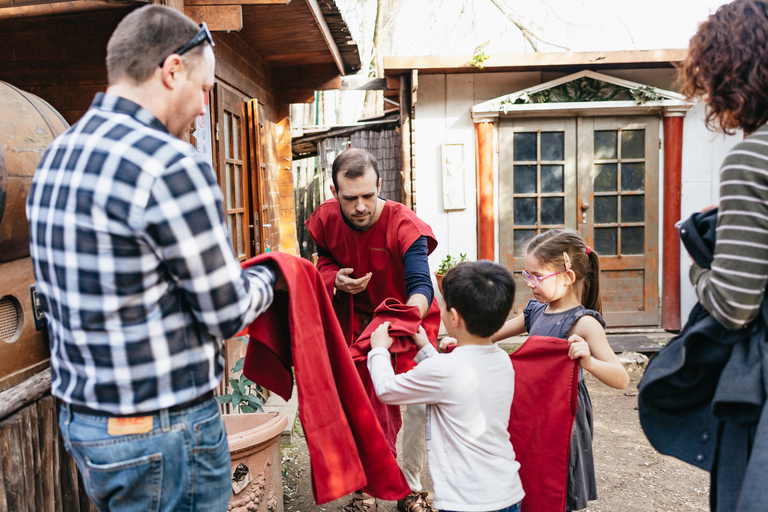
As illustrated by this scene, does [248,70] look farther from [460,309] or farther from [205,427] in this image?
[205,427]

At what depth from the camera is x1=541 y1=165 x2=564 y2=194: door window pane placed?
24.5 feet

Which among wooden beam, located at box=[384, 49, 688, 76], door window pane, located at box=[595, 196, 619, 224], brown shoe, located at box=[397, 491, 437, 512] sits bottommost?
brown shoe, located at box=[397, 491, 437, 512]

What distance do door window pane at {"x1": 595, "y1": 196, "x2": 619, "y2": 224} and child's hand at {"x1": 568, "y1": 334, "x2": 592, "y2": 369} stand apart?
5.53 meters

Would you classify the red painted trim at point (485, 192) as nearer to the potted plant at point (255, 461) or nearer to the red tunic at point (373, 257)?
the red tunic at point (373, 257)

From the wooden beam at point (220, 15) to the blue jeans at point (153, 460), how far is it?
2926 mm

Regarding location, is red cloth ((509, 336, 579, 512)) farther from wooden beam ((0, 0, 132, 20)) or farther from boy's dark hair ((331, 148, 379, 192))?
wooden beam ((0, 0, 132, 20))

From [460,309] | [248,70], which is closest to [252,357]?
[460,309]

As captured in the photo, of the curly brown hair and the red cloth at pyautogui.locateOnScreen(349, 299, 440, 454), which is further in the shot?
the red cloth at pyautogui.locateOnScreen(349, 299, 440, 454)

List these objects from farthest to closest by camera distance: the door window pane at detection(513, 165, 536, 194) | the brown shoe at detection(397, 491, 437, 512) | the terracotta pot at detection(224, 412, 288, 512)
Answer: the door window pane at detection(513, 165, 536, 194), the brown shoe at detection(397, 491, 437, 512), the terracotta pot at detection(224, 412, 288, 512)

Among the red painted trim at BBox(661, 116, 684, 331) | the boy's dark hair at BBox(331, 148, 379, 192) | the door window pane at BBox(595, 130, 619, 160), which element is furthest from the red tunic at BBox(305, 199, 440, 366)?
the red painted trim at BBox(661, 116, 684, 331)

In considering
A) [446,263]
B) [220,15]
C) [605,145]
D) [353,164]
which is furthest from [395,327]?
[605,145]

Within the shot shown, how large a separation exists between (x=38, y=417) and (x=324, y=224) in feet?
5.31

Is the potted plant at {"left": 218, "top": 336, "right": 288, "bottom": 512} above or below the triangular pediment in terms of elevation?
below

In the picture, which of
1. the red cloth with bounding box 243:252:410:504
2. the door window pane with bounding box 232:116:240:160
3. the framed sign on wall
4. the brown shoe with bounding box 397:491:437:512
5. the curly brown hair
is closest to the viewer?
the curly brown hair
